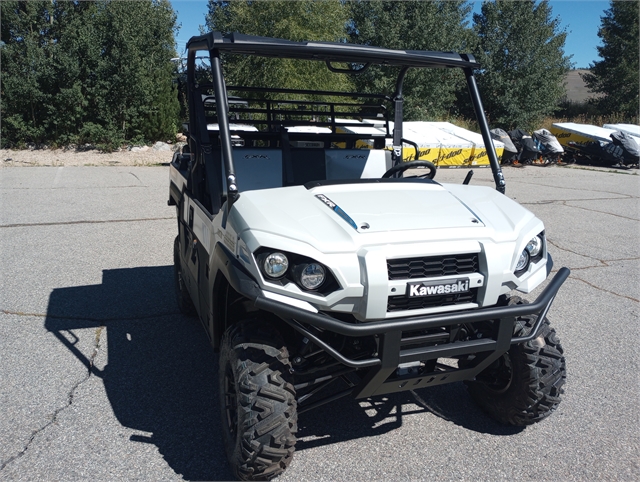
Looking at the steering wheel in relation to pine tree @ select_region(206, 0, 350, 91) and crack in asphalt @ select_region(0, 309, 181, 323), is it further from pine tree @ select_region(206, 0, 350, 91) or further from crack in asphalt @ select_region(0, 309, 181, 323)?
pine tree @ select_region(206, 0, 350, 91)

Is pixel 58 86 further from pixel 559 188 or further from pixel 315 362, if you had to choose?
pixel 315 362

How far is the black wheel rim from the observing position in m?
2.84

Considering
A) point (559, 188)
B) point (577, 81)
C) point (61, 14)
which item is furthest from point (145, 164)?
point (577, 81)

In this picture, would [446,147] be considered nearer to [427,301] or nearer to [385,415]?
[385,415]

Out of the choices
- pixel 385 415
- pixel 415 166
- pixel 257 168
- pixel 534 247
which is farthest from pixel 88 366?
pixel 534 247

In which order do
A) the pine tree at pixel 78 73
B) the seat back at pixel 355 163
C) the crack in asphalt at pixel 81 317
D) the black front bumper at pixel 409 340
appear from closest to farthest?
the black front bumper at pixel 409 340
the seat back at pixel 355 163
the crack in asphalt at pixel 81 317
the pine tree at pixel 78 73

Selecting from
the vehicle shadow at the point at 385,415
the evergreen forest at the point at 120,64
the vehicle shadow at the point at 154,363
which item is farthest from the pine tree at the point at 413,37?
the vehicle shadow at the point at 385,415

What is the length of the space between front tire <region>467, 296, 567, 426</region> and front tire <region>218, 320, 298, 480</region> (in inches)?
50.5

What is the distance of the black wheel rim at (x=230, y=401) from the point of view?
284 centimetres

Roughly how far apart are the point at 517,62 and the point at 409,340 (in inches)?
1116

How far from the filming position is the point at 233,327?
284 cm

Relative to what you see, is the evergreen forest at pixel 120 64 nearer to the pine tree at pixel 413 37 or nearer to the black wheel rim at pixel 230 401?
the pine tree at pixel 413 37

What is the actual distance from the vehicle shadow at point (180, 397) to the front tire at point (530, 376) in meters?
0.22

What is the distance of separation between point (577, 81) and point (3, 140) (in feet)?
164
